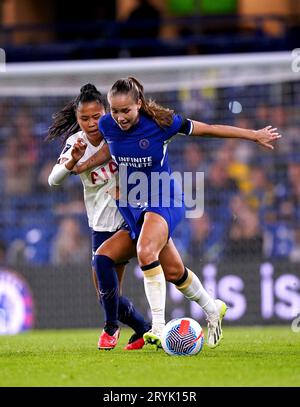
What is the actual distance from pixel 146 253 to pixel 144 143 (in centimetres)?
84

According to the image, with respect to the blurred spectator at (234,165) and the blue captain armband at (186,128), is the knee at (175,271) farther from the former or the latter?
the blurred spectator at (234,165)

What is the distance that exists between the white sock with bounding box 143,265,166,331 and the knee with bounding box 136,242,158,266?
92mm

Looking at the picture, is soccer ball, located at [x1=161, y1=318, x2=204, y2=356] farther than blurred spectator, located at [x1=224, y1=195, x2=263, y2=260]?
No

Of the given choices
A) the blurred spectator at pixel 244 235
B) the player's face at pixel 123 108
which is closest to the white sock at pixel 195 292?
the player's face at pixel 123 108

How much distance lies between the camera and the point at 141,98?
8.33m

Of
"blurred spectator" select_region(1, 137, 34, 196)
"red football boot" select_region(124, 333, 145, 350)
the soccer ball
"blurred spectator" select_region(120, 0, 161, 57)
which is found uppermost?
"blurred spectator" select_region(120, 0, 161, 57)

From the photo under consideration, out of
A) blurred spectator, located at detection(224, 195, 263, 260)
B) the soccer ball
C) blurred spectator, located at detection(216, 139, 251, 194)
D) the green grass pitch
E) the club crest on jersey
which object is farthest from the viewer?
blurred spectator, located at detection(216, 139, 251, 194)

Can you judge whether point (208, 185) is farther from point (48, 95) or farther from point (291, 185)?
point (48, 95)

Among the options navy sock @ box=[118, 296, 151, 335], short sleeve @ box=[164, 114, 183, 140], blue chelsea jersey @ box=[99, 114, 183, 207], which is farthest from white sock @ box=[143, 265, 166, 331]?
short sleeve @ box=[164, 114, 183, 140]

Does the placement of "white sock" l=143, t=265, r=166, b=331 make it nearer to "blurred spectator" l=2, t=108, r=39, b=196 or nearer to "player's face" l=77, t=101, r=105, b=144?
"player's face" l=77, t=101, r=105, b=144

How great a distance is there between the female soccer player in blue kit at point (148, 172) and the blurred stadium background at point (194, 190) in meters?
5.32

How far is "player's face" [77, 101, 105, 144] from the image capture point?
8.62m

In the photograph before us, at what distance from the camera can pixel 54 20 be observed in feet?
72.9
